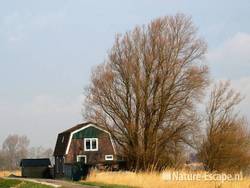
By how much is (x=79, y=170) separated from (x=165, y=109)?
976 centimetres

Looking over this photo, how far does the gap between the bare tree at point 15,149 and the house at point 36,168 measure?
67.8m

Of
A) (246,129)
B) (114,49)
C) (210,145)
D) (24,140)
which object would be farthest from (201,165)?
(24,140)

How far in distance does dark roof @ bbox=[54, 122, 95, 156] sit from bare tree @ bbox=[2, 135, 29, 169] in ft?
233

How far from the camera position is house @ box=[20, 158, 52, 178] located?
6275 centimetres

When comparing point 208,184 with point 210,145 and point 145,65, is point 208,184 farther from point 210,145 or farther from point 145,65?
point 145,65

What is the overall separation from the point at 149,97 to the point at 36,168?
22986 millimetres

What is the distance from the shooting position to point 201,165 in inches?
1719

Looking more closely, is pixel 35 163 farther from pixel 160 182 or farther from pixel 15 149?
pixel 15 149

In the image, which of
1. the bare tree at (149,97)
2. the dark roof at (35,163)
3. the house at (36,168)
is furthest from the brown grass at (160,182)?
the dark roof at (35,163)

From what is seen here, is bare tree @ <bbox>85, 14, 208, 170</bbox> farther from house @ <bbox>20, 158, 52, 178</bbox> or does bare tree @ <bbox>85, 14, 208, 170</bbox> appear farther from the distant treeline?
the distant treeline

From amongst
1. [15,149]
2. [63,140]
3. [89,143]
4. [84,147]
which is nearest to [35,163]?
[63,140]

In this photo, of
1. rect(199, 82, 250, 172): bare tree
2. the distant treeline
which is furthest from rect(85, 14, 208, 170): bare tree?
the distant treeline

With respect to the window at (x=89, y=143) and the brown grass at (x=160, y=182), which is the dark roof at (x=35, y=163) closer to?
the window at (x=89, y=143)

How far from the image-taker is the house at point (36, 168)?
62750 millimetres
